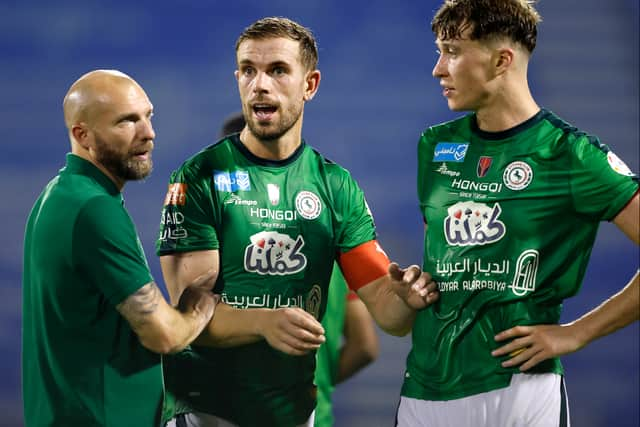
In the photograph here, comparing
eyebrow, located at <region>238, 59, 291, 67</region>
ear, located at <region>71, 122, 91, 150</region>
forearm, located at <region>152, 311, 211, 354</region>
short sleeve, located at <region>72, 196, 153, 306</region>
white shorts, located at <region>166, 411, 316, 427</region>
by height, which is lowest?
white shorts, located at <region>166, 411, 316, 427</region>

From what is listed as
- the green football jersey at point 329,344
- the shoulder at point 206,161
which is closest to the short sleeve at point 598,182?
the shoulder at point 206,161

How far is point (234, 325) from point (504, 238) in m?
0.90

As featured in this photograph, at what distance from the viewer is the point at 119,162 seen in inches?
132

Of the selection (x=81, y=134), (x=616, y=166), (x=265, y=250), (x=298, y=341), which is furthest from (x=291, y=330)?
(x=616, y=166)

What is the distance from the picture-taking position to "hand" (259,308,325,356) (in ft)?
10.9

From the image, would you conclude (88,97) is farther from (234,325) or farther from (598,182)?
(598,182)

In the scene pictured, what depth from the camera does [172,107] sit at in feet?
18.5

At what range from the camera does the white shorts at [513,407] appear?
3.22 m

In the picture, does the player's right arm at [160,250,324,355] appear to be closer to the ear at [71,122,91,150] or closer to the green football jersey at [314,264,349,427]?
the ear at [71,122,91,150]

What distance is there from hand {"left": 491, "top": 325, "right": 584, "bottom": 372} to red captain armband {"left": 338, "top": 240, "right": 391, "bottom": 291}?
569mm

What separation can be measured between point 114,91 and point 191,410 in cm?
107

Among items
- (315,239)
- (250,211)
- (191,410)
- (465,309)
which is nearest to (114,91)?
(250,211)

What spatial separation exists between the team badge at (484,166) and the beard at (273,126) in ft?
2.15

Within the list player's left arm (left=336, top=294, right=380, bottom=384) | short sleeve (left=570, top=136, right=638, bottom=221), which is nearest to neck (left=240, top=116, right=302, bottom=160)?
short sleeve (left=570, top=136, right=638, bottom=221)
